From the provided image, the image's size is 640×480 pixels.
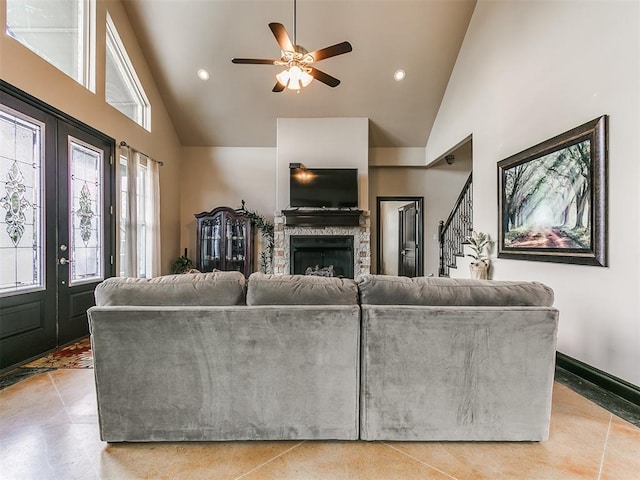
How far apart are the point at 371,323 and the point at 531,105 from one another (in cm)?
308

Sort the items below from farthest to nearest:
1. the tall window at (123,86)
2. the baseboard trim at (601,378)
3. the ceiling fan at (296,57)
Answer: the tall window at (123,86) → the ceiling fan at (296,57) → the baseboard trim at (601,378)

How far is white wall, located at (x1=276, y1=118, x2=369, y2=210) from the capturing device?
241 inches

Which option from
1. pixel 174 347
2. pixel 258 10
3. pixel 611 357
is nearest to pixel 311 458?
pixel 174 347

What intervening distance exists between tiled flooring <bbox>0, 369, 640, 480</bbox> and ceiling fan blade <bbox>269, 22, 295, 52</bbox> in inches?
132

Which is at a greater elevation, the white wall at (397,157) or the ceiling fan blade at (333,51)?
the ceiling fan blade at (333,51)

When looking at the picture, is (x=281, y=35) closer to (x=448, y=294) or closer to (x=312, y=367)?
(x=448, y=294)

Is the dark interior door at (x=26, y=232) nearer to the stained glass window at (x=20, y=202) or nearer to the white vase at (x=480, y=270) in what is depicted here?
the stained glass window at (x=20, y=202)

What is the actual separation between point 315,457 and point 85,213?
12.1 ft

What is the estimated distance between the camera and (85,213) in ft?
12.5

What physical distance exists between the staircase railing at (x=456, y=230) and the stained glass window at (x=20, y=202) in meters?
5.12

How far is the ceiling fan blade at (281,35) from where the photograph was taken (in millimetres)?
3096

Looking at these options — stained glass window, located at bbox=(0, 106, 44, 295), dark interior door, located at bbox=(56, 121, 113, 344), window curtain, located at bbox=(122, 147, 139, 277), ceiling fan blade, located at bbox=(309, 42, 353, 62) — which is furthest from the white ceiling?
stained glass window, located at bbox=(0, 106, 44, 295)

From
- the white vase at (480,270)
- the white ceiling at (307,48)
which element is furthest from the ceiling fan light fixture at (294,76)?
the white vase at (480,270)

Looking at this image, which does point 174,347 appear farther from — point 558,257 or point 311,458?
point 558,257
